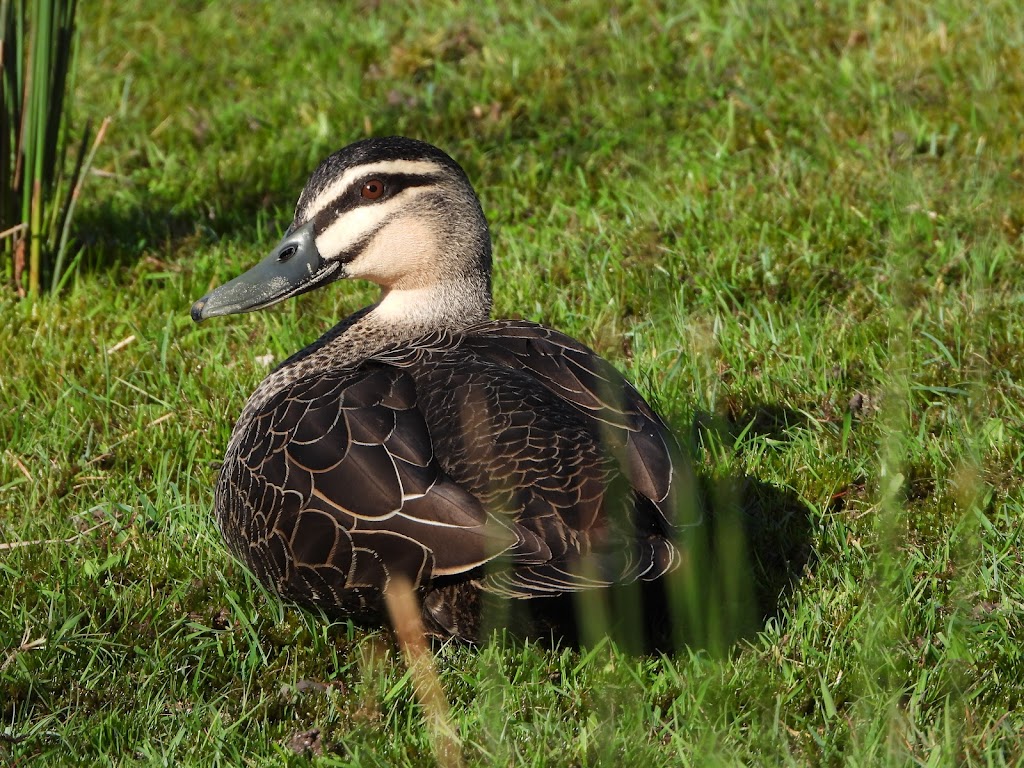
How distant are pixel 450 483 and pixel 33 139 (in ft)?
9.90

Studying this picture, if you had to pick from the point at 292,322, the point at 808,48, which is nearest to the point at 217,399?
the point at 292,322

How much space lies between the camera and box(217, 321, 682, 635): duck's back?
10.6 ft

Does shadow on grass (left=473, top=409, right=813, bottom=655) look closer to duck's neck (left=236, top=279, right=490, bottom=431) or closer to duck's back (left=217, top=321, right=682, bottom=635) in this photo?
duck's back (left=217, top=321, right=682, bottom=635)

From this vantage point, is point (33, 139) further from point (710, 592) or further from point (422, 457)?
point (710, 592)

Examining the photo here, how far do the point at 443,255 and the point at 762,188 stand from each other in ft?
7.00

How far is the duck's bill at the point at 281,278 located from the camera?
429 centimetres

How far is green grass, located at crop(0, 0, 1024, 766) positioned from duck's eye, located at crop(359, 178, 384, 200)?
1.05 meters

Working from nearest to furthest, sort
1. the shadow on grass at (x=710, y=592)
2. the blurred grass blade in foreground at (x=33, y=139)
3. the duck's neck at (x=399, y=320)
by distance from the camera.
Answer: the shadow on grass at (x=710, y=592) → the duck's neck at (x=399, y=320) → the blurred grass blade in foreground at (x=33, y=139)

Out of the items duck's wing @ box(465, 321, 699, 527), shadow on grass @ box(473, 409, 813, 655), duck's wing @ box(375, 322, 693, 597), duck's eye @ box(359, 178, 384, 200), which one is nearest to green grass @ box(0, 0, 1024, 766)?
shadow on grass @ box(473, 409, 813, 655)

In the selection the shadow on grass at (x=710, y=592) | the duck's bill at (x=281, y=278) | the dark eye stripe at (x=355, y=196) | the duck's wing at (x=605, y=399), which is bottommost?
the shadow on grass at (x=710, y=592)

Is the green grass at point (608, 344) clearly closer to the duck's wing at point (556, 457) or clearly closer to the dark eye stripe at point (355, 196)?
the duck's wing at point (556, 457)

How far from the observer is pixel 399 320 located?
4.44m

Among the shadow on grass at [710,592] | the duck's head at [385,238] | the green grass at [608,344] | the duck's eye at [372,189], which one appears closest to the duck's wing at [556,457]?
the shadow on grass at [710,592]

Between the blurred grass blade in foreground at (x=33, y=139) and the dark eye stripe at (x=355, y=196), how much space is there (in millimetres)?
1534
